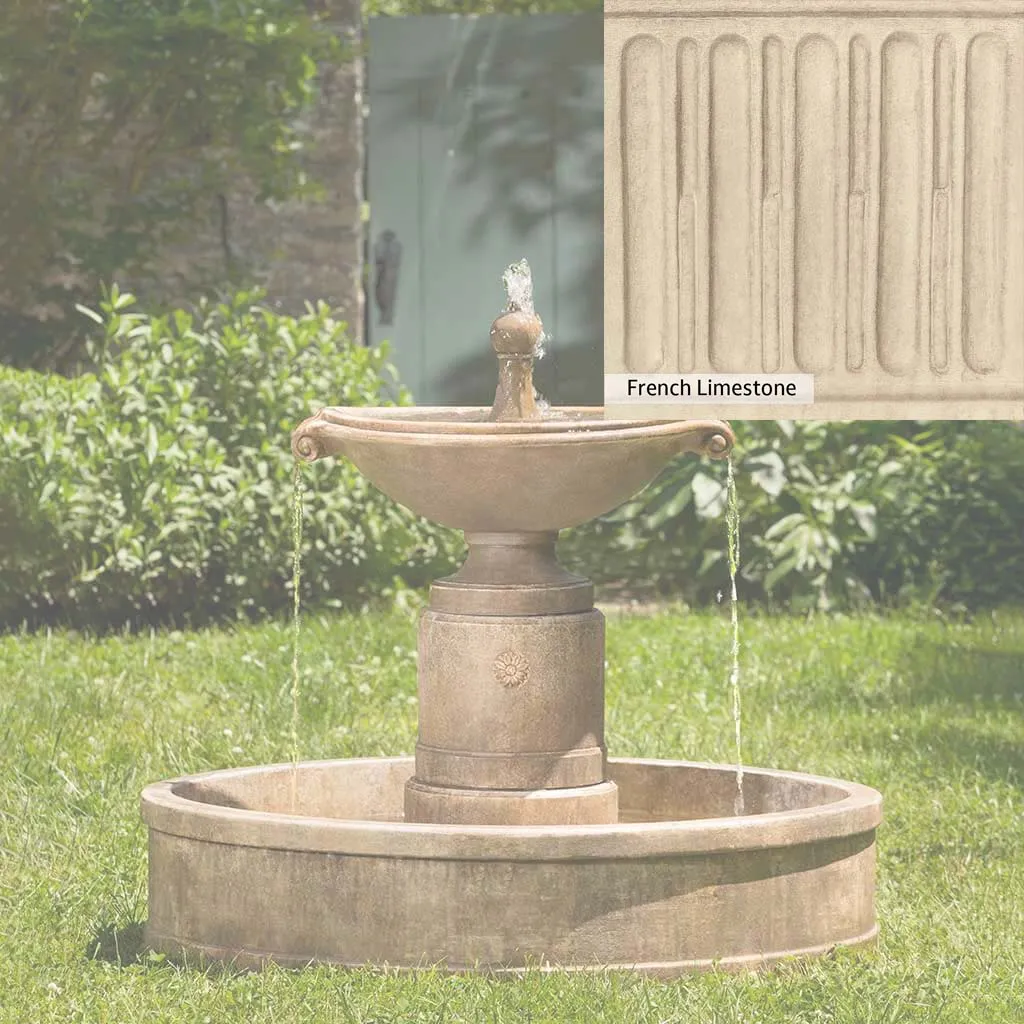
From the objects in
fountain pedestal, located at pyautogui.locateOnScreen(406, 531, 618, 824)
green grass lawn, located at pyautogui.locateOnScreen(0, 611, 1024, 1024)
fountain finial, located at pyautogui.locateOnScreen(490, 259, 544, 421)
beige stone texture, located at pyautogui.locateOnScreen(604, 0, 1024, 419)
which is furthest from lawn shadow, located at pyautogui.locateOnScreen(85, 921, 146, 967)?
beige stone texture, located at pyautogui.locateOnScreen(604, 0, 1024, 419)

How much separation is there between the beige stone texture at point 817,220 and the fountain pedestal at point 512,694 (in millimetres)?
736

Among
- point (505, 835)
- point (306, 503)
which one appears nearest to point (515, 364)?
point (505, 835)

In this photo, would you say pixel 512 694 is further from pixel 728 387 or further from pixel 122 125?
pixel 122 125

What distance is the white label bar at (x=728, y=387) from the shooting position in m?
4.27

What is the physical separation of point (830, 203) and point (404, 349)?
20.4 ft

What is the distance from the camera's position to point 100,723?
21.8 ft

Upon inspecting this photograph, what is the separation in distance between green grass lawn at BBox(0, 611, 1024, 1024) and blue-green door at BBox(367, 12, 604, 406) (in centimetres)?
204

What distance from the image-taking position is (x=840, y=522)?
9578 mm

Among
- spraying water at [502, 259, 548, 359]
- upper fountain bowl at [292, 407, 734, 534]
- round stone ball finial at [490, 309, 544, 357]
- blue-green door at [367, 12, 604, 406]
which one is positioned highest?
blue-green door at [367, 12, 604, 406]

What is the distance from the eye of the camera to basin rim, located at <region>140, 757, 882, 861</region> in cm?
423

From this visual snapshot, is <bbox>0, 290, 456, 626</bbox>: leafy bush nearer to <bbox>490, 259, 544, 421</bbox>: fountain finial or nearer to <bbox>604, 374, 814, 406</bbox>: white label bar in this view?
<bbox>490, 259, 544, 421</bbox>: fountain finial

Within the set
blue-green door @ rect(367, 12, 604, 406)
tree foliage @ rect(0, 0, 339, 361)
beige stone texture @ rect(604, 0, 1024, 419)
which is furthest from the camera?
blue-green door @ rect(367, 12, 604, 406)

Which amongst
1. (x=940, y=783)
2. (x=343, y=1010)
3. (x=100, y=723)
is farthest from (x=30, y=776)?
(x=940, y=783)

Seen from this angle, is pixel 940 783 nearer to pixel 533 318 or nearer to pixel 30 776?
pixel 533 318
